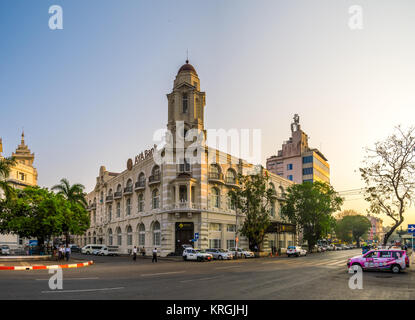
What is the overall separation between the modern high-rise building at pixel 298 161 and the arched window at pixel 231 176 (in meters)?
49.7

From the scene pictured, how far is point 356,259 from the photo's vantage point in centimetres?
2525

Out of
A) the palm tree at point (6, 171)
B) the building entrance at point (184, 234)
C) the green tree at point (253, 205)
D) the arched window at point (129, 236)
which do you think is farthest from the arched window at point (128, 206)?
the palm tree at point (6, 171)

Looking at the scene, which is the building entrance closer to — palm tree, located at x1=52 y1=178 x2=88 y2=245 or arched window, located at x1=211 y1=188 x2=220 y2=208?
arched window, located at x1=211 y1=188 x2=220 y2=208

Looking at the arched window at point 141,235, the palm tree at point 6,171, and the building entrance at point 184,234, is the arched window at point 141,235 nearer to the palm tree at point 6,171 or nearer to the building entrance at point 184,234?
the building entrance at point 184,234

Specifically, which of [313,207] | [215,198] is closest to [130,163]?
[215,198]

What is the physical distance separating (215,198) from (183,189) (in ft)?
16.2

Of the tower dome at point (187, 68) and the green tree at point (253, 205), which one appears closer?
the green tree at point (253, 205)

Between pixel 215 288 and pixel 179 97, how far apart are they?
39.9 metres

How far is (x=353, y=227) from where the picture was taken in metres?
123

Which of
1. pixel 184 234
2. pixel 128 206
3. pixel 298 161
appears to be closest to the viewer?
pixel 184 234

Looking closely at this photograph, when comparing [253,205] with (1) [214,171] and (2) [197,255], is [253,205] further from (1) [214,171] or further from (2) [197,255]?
(2) [197,255]

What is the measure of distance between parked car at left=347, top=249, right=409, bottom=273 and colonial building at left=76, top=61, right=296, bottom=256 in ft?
70.7

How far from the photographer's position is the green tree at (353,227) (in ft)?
398
